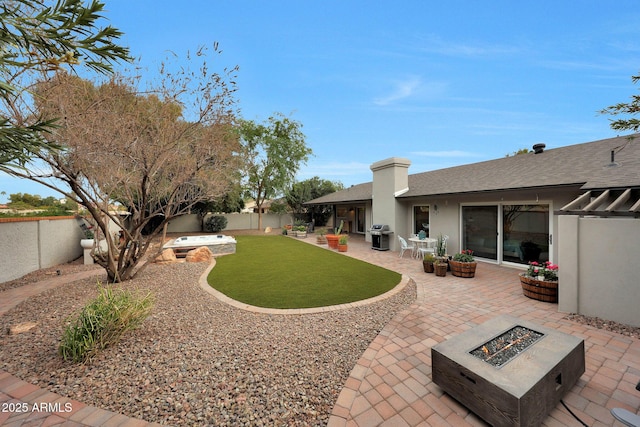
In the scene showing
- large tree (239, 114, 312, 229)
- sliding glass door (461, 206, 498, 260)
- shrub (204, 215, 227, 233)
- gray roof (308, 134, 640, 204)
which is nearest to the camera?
gray roof (308, 134, 640, 204)

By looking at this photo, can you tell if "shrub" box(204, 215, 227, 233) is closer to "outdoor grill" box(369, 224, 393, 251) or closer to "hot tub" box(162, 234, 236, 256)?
"hot tub" box(162, 234, 236, 256)

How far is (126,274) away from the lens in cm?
694

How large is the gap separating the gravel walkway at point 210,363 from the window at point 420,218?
791 centimetres

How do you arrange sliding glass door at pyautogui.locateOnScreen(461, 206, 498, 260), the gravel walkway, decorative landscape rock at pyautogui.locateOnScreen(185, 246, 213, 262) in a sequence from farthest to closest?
decorative landscape rock at pyautogui.locateOnScreen(185, 246, 213, 262) < sliding glass door at pyautogui.locateOnScreen(461, 206, 498, 260) < the gravel walkway

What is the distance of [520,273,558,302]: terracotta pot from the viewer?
546cm

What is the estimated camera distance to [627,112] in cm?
435

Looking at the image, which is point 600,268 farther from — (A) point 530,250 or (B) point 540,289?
(A) point 530,250

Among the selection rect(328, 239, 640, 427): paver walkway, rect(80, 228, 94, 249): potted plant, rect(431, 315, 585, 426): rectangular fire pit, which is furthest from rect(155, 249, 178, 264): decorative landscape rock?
rect(431, 315, 585, 426): rectangular fire pit

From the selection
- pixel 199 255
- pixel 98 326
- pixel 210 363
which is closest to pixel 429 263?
pixel 210 363

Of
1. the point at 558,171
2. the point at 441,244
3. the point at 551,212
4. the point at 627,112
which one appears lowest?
the point at 441,244

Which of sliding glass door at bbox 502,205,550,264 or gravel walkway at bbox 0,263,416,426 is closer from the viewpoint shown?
gravel walkway at bbox 0,263,416,426

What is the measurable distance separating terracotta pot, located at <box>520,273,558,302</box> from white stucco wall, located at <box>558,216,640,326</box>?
531 mm

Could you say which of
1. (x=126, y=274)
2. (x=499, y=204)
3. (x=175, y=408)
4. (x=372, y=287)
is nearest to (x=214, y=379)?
(x=175, y=408)

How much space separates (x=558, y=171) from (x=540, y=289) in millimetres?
4733
